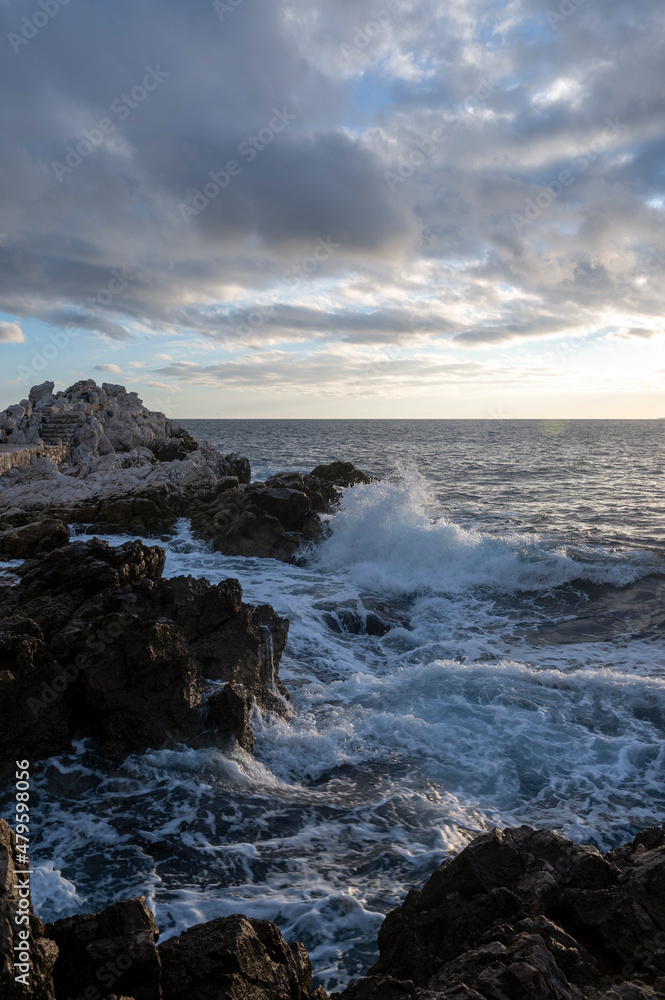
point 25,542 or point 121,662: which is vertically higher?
point 25,542

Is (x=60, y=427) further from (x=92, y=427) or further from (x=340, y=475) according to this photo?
(x=340, y=475)

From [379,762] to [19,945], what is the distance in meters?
5.41

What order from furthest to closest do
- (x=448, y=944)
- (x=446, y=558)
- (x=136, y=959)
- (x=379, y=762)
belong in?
(x=446, y=558), (x=379, y=762), (x=448, y=944), (x=136, y=959)

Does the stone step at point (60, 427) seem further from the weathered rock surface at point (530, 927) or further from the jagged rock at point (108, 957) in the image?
the weathered rock surface at point (530, 927)

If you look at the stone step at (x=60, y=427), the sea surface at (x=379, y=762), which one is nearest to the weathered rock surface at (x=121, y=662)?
the sea surface at (x=379, y=762)

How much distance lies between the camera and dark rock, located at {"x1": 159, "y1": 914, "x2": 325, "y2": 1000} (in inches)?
144

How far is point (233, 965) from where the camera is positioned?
3.71 meters

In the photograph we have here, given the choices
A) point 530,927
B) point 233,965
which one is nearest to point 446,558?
point 530,927

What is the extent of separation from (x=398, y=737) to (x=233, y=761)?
8.29 ft

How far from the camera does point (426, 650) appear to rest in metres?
12.4

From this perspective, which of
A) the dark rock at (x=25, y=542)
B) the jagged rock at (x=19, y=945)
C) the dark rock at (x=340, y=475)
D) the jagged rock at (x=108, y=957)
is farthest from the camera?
the dark rock at (x=340, y=475)

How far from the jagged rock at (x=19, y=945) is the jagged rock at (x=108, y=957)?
23 cm

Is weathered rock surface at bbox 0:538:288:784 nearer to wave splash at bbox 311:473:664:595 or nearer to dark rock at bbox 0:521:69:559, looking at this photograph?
dark rock at bbox 0:521:69:559

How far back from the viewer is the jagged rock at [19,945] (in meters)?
3.16
